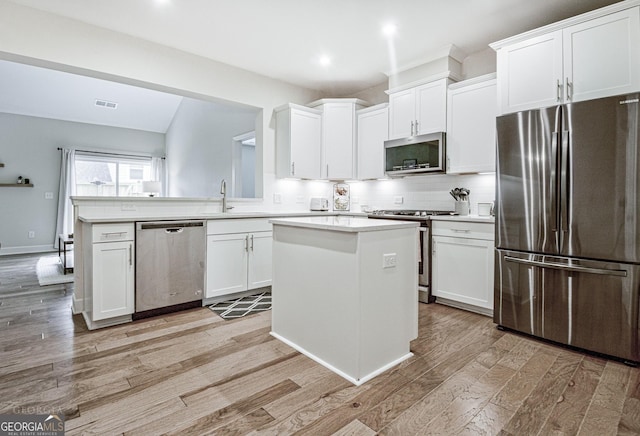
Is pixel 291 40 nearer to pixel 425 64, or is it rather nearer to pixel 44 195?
pixel 425 64

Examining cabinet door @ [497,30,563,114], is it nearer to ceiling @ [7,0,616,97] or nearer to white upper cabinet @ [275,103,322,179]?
ceiling @ [7,0,616,97]

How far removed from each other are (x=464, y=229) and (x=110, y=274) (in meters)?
3.19

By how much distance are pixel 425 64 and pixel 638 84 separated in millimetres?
2052

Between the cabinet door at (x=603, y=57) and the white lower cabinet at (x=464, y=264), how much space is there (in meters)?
1.28

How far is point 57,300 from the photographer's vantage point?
362 cm

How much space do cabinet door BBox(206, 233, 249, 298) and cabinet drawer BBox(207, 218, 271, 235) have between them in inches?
2.0

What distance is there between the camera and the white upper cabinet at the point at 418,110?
3.74 metres

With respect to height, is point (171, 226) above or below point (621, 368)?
above

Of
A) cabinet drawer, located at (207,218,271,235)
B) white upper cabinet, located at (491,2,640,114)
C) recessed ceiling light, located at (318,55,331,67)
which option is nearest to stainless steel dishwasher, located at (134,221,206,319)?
cabinet drawer, located at (207,218,271,235)

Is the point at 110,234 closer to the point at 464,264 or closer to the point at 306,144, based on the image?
the point at 306,144

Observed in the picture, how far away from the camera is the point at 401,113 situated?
162 inches

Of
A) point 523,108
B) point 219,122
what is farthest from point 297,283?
point 219,122

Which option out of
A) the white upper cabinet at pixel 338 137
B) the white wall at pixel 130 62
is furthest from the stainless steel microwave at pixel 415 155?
the white wall at pixel 130 62

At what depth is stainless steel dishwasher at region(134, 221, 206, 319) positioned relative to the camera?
298 cm
